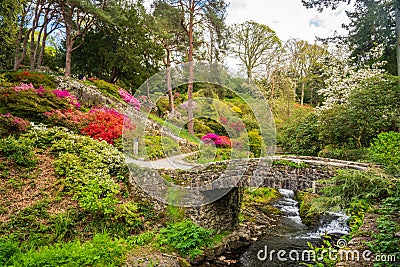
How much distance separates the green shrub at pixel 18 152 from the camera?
813 centimetres

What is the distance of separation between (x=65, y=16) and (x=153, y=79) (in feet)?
25.9

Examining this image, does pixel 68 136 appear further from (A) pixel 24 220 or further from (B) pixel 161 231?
(B) pixel 161 231

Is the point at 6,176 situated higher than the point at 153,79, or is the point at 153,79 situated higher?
the point at 153,79

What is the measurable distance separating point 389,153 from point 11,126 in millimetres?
11257

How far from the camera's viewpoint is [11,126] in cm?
904

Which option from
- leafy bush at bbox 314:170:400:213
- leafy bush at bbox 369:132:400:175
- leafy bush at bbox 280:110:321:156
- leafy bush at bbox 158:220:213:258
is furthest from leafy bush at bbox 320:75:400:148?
leafy bush at bbox 158:220:213:258

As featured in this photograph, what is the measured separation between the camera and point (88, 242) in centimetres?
661

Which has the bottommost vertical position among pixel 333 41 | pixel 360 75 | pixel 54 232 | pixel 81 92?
pixel 54 232

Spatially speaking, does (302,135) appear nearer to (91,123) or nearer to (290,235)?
(290,235)

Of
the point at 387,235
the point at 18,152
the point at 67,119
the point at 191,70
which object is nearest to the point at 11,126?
the point at 18,152

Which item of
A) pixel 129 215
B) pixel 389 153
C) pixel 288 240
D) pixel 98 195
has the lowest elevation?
pixel 288 240

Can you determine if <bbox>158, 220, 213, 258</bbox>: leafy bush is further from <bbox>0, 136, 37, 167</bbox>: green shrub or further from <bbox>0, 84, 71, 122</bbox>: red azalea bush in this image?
<bbox>0, 84, 71, 122</bbox>: red azalea bush

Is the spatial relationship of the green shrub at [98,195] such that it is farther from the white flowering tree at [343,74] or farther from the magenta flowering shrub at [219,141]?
the white flowering tree at [343,74]

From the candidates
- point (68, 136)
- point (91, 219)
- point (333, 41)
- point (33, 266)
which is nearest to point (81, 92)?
point (68, 136)
